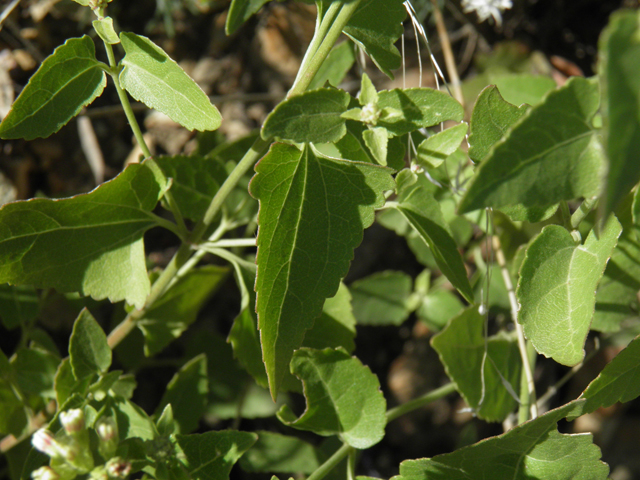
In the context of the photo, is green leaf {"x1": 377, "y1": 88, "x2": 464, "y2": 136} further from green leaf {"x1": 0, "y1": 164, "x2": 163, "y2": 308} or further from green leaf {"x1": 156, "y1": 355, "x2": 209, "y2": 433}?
green leaf {"x1": 156, "y1": 355, "x2": 209, "y2": 433}

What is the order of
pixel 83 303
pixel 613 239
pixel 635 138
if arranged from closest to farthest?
1. pixel 635 138
2. pixel 613 239
3. pixel 83 303

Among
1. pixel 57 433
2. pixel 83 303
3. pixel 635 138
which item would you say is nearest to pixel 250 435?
pixel 57 433

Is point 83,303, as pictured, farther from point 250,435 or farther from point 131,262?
point 250,435

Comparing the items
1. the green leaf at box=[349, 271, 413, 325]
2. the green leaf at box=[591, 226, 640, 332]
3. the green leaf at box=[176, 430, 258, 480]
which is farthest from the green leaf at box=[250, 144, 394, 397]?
the green leaf at box=[349, 271, 413, 325]

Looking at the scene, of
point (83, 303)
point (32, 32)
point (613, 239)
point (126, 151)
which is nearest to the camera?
point (613, 239)

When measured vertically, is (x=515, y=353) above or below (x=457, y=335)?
below

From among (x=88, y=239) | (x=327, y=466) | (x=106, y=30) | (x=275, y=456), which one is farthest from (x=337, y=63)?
(x=275, y=456)

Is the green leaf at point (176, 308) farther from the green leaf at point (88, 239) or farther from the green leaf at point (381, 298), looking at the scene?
the green leaf at point (381, 298)
